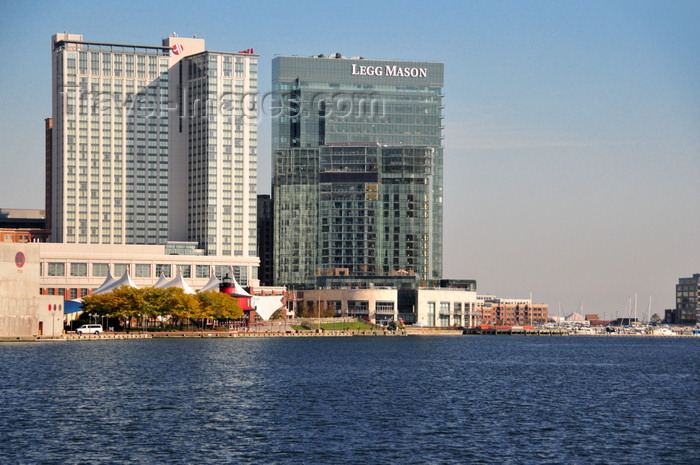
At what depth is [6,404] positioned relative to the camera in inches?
4038

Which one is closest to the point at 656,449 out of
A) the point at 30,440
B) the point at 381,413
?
the point at 381,413

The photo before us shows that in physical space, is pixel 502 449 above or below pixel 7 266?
below

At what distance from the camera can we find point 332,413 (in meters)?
100

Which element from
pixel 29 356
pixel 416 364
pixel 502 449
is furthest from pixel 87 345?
pixel 502 449

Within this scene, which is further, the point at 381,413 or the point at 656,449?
the point at 381,413

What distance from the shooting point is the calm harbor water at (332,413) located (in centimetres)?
7906

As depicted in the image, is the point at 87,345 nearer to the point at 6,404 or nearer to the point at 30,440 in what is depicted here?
the point at 6,404

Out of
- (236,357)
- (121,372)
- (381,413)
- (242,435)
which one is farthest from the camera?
(236,357)

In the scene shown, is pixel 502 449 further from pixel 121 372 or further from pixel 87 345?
pixel 87 345

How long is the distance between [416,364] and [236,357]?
90.1 feet

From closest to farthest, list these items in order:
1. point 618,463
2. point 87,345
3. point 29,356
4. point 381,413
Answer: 1. point 618,463
2. point 381,413
3. point 29,356
4. point 87,345

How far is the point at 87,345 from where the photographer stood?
199125 mm

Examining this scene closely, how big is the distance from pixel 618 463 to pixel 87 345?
138503 millimetres

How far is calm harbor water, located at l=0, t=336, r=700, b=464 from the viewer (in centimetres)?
7906
